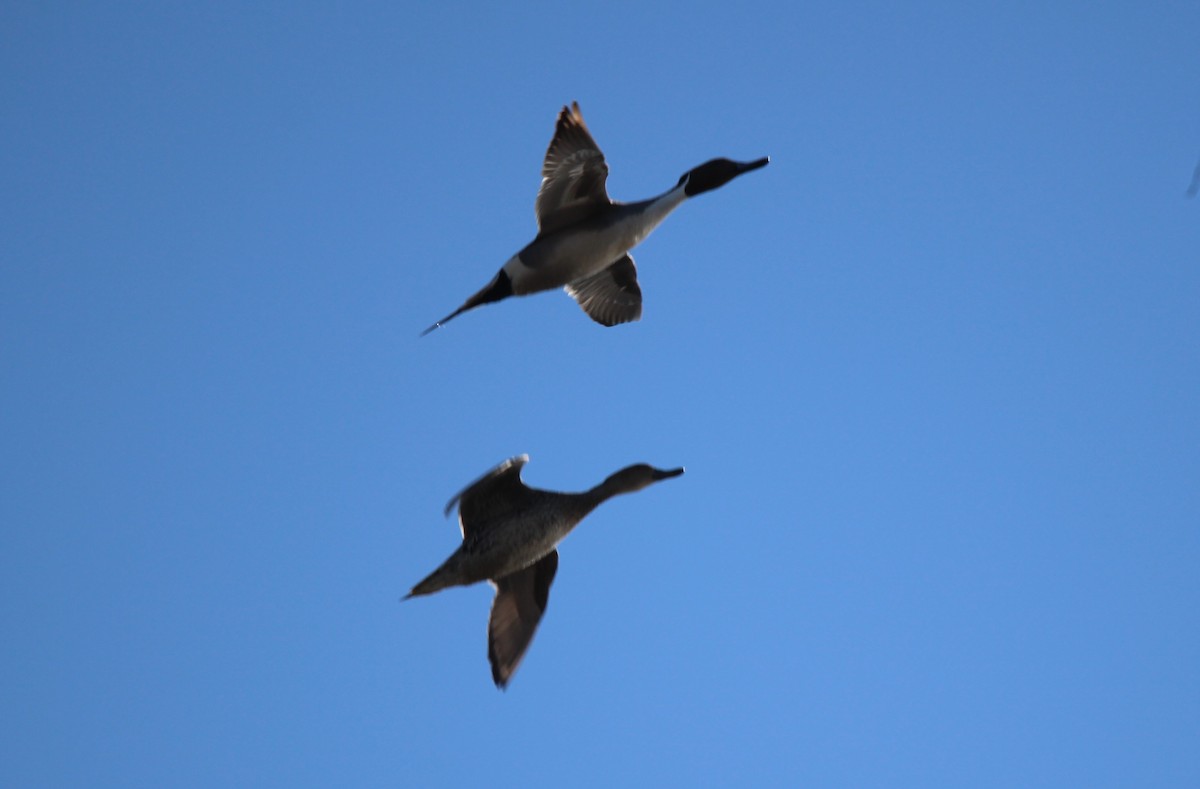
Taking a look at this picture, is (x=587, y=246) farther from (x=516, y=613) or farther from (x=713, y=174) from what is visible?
(x=516, y=613)

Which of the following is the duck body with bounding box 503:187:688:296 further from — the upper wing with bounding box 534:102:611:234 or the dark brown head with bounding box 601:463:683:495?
the dark brown head with bounding box 601:463:683:495

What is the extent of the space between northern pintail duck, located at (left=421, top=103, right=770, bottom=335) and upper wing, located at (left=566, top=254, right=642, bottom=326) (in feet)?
Result: 4.37

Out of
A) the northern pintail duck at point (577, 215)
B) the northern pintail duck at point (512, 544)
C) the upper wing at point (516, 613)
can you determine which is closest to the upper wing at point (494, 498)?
the northern pintail duck at point (512, 544)

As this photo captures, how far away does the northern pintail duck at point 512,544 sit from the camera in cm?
1027

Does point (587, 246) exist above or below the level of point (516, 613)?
above

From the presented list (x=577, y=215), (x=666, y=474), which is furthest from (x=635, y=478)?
(x=577, y=215)

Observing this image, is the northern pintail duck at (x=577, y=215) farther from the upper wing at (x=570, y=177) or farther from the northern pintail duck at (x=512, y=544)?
the northern pintail duck at (x=512, y=544)

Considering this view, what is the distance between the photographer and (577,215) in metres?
11.5

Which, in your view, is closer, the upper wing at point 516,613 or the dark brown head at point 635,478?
the upper wing at point 516,613

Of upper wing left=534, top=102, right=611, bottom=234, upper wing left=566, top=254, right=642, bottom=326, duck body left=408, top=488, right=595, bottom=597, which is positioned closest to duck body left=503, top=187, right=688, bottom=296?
upper wing left=534, top=102, right=611, bottom=234

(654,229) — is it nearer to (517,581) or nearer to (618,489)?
(618,489)

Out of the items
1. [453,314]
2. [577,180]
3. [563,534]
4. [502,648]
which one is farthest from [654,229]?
[502,648]

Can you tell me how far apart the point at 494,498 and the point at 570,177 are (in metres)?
2.53

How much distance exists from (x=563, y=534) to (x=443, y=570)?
34.4 inches
